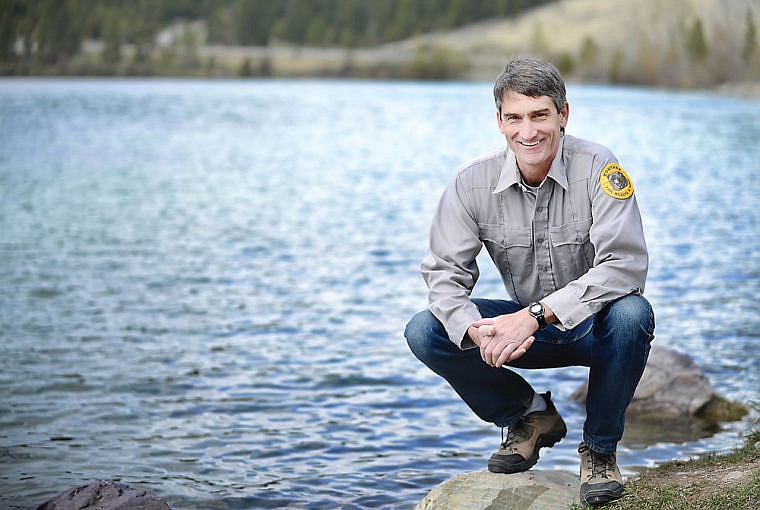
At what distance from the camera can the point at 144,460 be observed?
629 centimetres

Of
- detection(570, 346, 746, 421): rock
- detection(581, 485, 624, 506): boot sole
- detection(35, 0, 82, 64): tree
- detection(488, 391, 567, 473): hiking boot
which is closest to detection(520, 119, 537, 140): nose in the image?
detection(488, 391, 567, 473): hiking boot

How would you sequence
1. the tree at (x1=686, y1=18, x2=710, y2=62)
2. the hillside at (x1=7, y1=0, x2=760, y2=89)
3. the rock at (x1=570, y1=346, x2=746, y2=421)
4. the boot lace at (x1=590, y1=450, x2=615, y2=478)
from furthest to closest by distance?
the hillside at (x1=7, y1=0, x2=760, y2=89)
the tree at (x1=686, y1=18, x2=710, y2=62)
the rock at (x1=570, y1=346, x2=746, y2=421)
the boot lace at (x1=590, y1=450, x2=615, y2=478)

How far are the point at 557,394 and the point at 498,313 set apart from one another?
3.33 meters

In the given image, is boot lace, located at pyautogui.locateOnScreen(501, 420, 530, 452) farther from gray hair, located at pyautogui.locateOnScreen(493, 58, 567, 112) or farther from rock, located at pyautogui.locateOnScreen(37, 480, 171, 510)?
rock, located at pyautogui.locateOnScreen(37, 480, 171, 510)

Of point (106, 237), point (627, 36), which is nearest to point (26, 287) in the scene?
point (106, 237)

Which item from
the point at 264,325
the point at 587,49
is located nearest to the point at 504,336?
the point at 264,325

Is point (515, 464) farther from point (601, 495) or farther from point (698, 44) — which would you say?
point (698, 44)

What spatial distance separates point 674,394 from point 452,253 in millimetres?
3570

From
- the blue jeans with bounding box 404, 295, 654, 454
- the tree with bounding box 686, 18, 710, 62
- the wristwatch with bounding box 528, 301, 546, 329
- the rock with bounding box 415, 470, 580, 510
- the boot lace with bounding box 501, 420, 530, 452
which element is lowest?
the rock with bounding box 415, 470, 580, 510

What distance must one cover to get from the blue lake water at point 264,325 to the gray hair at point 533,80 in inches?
99.9

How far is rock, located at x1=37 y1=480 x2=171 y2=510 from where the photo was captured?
14.7 feet

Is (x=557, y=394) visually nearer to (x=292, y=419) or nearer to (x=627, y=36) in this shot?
(x=292, y=419)

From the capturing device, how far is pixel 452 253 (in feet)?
14.6

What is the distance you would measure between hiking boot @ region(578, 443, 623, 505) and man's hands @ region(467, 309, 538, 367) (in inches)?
24.1
